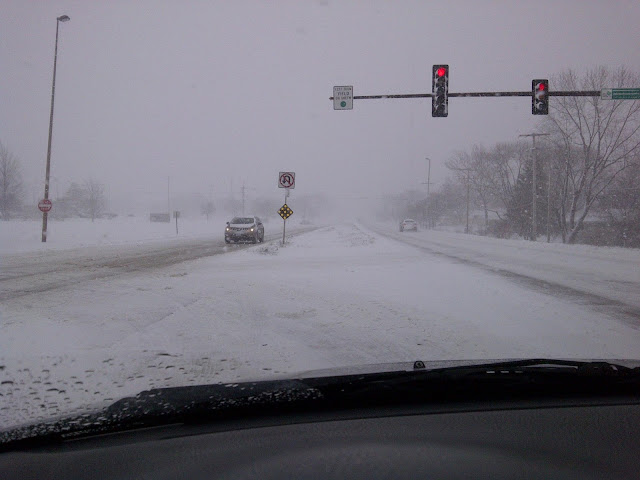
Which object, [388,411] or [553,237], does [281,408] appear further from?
[553,237]

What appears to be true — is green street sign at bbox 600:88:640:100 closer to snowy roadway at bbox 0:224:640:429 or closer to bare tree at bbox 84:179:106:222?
snowy roadway at bbox 0:224:640:429

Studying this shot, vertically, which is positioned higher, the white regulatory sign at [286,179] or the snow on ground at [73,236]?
the white regulatory sign at [286,179]

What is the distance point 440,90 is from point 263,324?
35.2 feet

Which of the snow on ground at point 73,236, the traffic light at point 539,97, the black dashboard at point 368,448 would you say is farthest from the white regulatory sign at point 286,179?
the black dashboard at point 368,448

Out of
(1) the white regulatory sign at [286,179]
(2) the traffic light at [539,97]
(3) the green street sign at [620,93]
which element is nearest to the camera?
(3) the green street sign at [620,93]

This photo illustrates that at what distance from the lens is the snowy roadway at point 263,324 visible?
4.47 meters

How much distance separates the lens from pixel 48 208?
23.0 meters

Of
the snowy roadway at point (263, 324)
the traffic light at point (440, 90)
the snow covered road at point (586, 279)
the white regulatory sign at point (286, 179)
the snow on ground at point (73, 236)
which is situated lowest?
the snowy roadway at point (263, 324)

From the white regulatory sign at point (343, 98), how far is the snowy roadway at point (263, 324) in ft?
20.4

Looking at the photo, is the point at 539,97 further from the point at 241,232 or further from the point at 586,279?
the point at 241,232

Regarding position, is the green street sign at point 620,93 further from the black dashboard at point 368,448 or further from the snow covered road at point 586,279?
the black dashboard at point 368,448

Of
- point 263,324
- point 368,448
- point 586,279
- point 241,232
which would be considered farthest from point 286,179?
point 368,448

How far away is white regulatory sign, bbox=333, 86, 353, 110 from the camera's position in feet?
52.2

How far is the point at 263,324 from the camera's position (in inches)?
273
